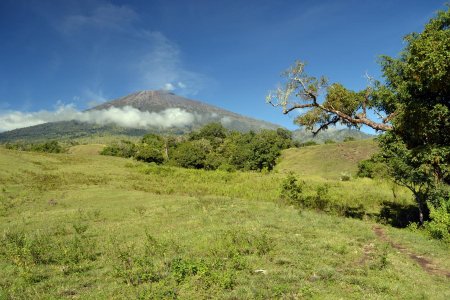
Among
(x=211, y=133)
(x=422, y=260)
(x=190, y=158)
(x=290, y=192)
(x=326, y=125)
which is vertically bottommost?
(x=422, y=260)

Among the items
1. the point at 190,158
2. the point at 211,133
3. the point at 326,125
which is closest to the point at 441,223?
the point at 326,125

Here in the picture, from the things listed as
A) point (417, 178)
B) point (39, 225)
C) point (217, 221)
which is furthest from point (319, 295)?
point (39, 225)

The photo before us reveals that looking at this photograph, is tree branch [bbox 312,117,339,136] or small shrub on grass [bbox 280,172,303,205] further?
small shrub on grass [bbox 280,172,303,205]

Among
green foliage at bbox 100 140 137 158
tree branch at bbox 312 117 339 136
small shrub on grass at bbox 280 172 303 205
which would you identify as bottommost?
small shrub on grass at bbox 280 172 303 205

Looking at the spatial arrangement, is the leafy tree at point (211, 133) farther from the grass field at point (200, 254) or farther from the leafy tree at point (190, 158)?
the grass field at point (200, 254)

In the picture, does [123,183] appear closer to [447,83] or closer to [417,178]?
[417,178]

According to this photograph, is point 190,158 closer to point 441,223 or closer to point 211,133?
point 211,133

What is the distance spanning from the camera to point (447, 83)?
16.9 m

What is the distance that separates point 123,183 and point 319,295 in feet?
123

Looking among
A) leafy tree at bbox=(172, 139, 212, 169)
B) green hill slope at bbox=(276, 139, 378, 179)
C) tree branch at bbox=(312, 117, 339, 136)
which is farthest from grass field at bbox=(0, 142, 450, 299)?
green hill slope at bbox=(276, 139, 378, 179)

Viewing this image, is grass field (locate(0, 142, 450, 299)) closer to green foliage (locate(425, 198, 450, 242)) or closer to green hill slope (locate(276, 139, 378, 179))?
green foliage (locate(425, 198, 450, 242))

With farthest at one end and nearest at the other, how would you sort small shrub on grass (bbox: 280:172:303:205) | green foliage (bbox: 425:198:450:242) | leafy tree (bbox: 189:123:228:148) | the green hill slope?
leafy tree (bbox: 189:123:228:148)
the green hill slope
small shrub on grass (bbox: 280:172:303:205)
green foliage (bbox: 425:198:450:242)

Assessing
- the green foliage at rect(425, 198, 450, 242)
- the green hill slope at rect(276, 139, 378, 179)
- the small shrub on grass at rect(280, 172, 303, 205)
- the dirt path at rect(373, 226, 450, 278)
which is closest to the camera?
the dirt path at rect(373, 226, 450, 278)

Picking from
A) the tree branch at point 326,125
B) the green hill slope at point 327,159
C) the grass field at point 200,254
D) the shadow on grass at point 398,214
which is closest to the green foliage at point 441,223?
the grass field at point 200,254
